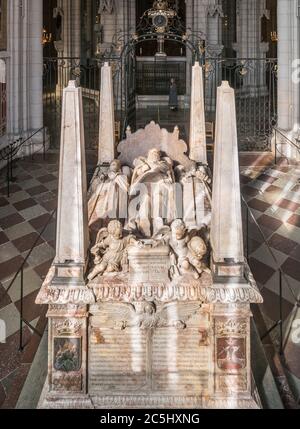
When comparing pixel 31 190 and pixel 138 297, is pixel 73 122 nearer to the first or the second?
pixel 138 297

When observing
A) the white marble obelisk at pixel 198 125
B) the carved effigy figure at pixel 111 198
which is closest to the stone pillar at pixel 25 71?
the white marble obelisk at pixel 198 125

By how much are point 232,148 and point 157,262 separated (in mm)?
1205

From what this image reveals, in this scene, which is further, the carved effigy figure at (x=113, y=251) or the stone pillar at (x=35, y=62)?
the stone pillar at (x=35, y=62)

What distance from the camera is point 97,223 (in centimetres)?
568

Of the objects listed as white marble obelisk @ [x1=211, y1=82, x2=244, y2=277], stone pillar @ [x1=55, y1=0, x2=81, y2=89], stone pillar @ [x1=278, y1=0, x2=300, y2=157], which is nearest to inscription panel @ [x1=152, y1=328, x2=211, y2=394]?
white marble obelisk @ [x1=211, y1=82, x2=244, y2=277]

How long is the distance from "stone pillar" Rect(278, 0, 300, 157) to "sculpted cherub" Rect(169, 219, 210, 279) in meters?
9.68

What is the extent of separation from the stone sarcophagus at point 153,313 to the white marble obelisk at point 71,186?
0.04 feet

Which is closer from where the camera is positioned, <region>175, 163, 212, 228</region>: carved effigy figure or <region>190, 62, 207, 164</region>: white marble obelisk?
<region>175, 163, 212, 228</region>: carved effigy figure

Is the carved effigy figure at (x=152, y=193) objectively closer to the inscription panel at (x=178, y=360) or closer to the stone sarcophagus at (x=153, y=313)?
the stone sarcophagus at (x=153, y=313)

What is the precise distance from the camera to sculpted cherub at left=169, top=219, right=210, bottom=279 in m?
4.43

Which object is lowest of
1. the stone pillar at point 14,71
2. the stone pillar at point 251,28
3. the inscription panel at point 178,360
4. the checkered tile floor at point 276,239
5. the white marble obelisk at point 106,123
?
the inscription panel at point 178,360

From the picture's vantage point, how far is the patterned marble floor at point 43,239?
208 inches

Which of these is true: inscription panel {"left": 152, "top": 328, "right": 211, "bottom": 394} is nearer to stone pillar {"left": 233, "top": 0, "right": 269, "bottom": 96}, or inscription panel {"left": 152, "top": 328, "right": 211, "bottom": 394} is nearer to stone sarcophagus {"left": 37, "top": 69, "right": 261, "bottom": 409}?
stone sarcophagus {"left": 37, "top": 69, "right": 261, "bottom": 409}

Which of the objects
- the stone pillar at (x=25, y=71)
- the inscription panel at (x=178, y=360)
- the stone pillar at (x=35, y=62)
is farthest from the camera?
the stone pillar at (x=35, y=62)
